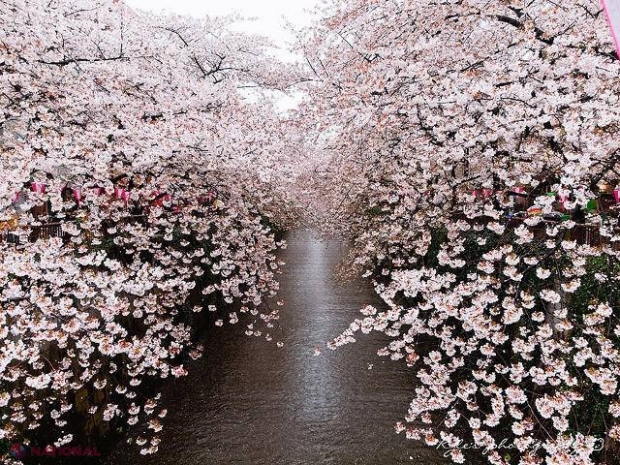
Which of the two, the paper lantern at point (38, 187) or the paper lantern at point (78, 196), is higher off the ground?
the paper lantern at point (38, 187)

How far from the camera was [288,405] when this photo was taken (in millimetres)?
7926

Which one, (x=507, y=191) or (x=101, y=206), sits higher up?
(x=507, y=191)

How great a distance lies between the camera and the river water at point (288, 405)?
651 centimetres

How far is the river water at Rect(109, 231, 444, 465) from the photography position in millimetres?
6512

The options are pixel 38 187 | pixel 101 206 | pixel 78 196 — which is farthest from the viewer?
pixel 101 206

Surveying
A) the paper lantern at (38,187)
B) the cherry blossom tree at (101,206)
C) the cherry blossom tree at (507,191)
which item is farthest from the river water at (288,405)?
the paper lantern at (38,187)

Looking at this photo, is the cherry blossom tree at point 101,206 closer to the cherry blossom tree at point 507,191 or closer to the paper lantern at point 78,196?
the paper lantern at point 78,196

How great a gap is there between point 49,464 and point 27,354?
209 centimetres

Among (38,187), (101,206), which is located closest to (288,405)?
(101,206)

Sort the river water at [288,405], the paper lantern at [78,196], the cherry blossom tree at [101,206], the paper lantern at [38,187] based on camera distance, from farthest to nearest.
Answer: the paper lantern at [78,196]
the river water at [288,405]
the paper lantern at [38,187]
the cherry blossom tree at [101,206]

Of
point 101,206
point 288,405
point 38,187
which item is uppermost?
point 38,187

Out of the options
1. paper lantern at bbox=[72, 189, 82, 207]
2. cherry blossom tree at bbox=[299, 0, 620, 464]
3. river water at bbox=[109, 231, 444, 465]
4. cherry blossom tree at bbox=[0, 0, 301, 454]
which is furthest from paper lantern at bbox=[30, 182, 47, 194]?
cherry blossom tree at bbox=[299, 0, 620, 464]

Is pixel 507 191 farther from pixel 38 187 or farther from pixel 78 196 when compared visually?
pixel 38 187

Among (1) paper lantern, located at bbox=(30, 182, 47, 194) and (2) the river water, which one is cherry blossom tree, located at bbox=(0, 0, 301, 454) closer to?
(1) paper lantern, located at bbox=(30, 182, 47, 194)
